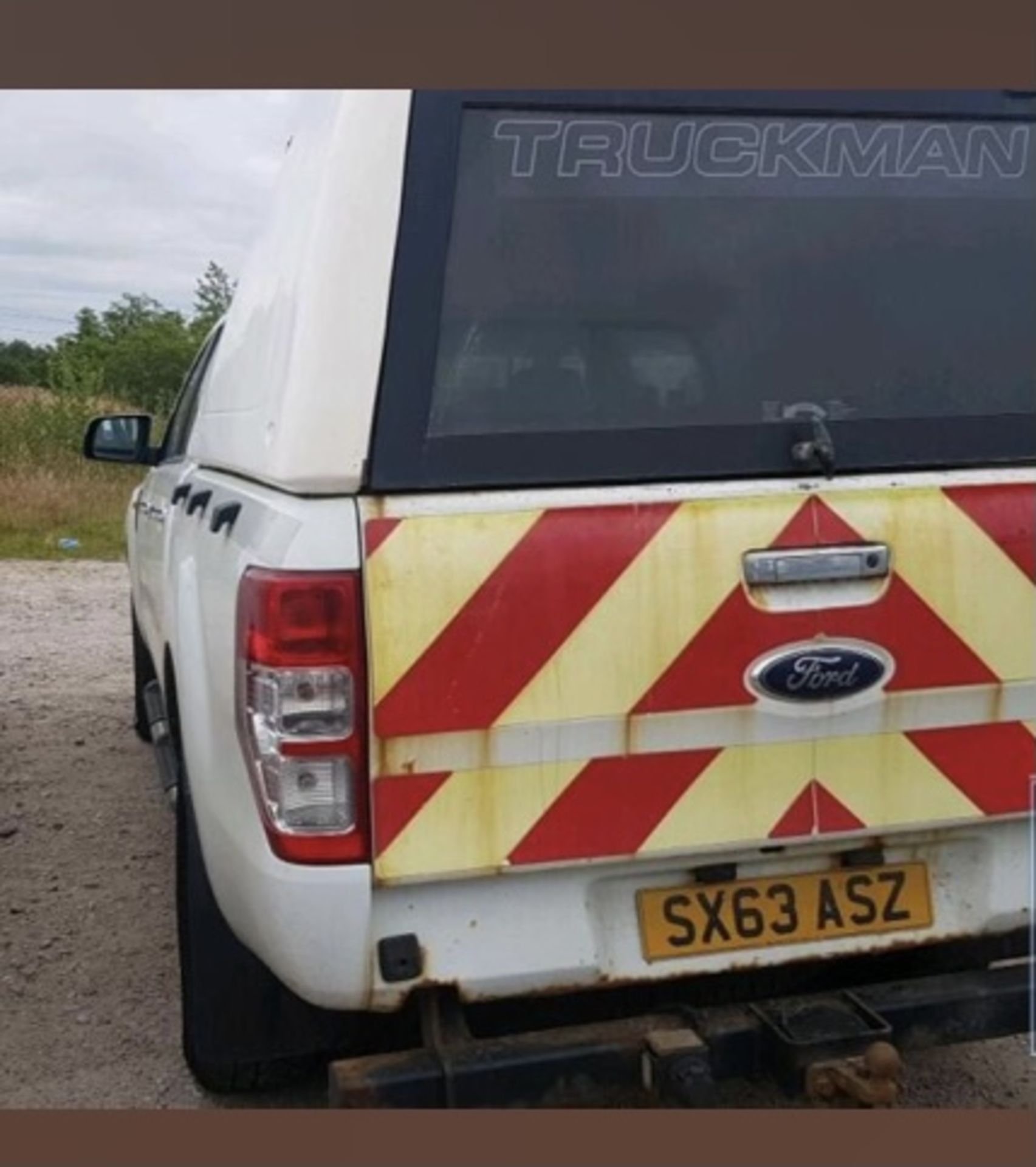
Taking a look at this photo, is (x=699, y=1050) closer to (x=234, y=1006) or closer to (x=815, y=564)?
(x=815, y=564)

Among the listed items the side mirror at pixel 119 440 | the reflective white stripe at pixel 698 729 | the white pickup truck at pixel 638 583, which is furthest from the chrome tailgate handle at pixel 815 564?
the side mirror at pixel 119 440

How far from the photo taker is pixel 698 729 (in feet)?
7.33

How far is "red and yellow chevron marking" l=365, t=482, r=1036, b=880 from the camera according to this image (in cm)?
213

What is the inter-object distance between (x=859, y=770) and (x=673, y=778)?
34 centimetres

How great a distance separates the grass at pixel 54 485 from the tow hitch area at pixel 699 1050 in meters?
10.9

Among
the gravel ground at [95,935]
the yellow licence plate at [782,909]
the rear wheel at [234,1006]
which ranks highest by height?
the yellow licence plate at [782,909]

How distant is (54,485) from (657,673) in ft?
46.8

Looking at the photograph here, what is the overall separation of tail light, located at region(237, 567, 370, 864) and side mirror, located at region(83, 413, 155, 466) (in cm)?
330

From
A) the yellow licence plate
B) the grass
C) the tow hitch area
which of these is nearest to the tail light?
the tow hitch area

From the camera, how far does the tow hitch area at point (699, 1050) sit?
7.23ft

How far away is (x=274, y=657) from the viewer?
212cm

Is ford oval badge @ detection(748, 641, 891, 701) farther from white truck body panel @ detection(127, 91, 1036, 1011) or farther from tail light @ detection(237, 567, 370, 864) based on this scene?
tail light @ detection(237, 567, 370, 864)

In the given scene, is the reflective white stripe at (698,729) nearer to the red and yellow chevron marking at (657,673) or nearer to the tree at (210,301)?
the red and yellow chevron marking at (657,673)

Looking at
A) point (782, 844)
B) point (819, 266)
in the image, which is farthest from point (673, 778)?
point (819, 266)
